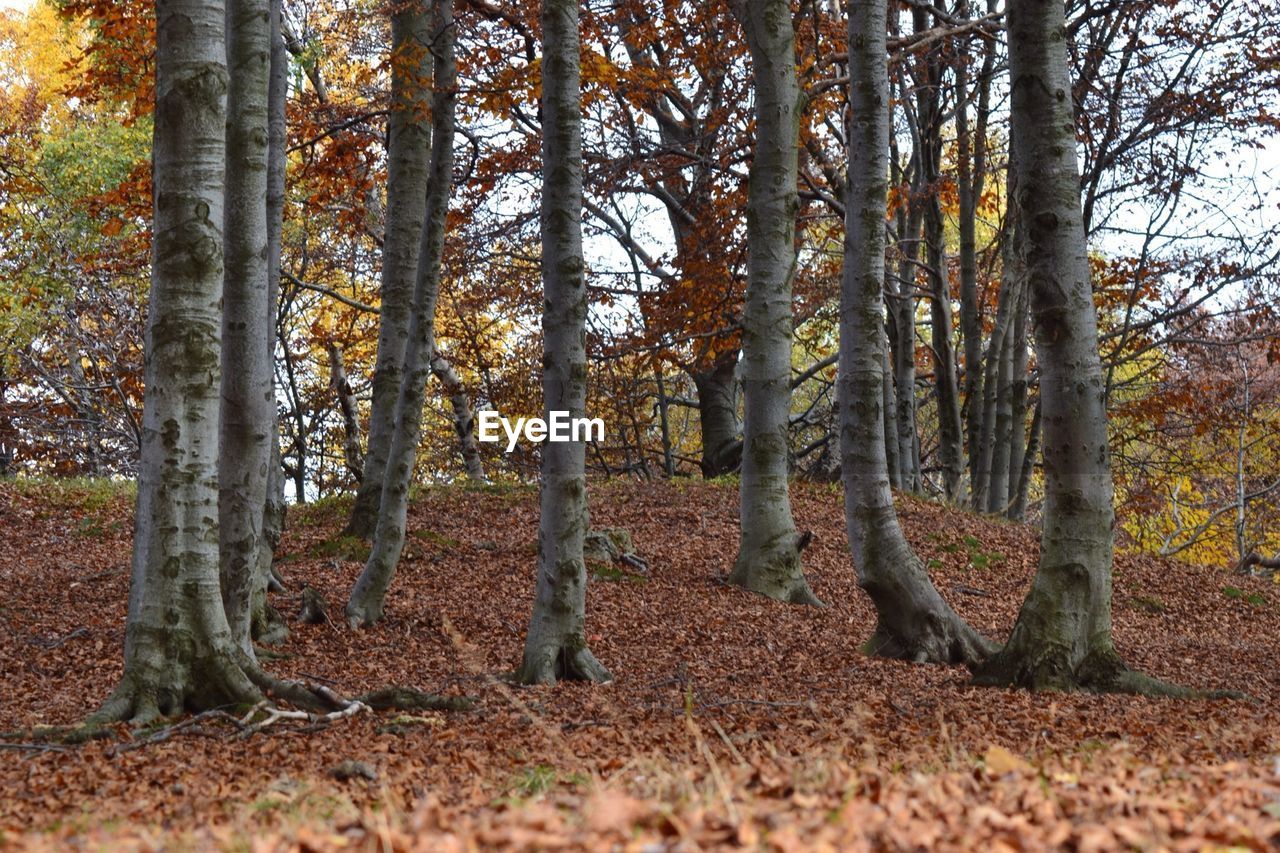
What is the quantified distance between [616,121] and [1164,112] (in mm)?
8216

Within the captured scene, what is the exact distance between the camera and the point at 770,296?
1132 cm

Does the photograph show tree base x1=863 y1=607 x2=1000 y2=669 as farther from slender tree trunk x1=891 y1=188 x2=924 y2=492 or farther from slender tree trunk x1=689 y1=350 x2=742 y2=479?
slender tree trunk x1=689 y1=350 x2=742 y2=479

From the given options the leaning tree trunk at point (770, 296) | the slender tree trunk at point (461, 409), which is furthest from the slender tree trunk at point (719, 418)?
the leaning tree trunk at point (770, 296)

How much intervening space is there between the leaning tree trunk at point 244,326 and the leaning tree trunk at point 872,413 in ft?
14.1

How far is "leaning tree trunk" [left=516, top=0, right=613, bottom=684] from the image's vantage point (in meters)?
7.26

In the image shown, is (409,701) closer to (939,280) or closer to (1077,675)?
(1077,675)

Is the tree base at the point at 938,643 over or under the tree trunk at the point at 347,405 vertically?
under

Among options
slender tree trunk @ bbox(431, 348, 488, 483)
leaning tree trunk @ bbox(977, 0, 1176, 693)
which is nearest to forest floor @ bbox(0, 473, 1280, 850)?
leaning tree trunk @ bbox(977, 0, 1176, 693)

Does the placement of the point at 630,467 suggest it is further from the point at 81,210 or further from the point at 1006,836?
the point at 1006,836

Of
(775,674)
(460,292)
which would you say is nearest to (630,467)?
(460,292)

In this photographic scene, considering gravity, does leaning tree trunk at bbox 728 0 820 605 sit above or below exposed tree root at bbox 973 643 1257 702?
above

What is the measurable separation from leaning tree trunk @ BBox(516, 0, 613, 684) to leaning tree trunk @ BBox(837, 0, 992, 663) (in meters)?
2.37

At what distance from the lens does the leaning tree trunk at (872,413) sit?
858cm

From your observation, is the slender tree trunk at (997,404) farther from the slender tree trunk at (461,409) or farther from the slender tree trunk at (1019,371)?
the slender tree trunk at (461,409)
